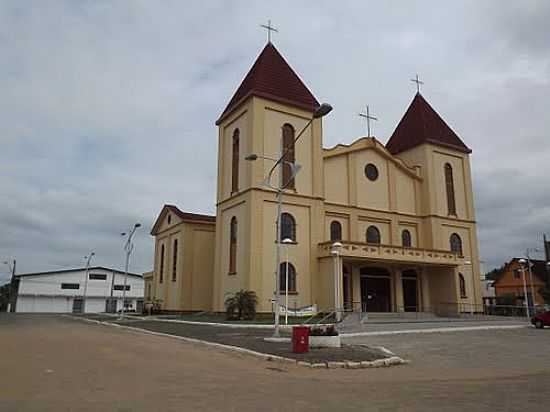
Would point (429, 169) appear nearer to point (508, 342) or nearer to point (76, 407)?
point (508, 342)

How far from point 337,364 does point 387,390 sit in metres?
3.53

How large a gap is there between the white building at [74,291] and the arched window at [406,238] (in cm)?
4943

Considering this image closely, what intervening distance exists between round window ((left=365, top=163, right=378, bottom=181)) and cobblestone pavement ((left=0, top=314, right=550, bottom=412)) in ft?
81.4

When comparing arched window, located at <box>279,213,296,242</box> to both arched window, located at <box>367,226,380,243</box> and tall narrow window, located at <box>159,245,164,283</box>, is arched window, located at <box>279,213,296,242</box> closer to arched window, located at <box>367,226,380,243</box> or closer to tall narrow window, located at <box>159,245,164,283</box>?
arched window, located at <box>367,226,380,243</box>

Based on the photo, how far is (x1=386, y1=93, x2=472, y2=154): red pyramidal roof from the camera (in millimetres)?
43688

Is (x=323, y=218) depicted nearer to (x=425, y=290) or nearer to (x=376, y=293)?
(x=376, y=293)

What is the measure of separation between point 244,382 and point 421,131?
37647mm

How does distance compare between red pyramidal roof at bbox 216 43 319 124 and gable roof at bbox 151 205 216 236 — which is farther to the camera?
gable roof at bbox 151 205 216 236

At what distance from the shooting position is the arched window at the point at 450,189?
43.1m

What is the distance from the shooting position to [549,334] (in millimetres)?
23453

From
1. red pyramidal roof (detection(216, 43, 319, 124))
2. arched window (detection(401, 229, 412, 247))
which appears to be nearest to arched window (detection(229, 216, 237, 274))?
red pyramidal roof (detection(216, 43, 319, 124))

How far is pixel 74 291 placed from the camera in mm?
82812

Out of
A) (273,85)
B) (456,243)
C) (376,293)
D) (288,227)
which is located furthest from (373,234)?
(273,85)

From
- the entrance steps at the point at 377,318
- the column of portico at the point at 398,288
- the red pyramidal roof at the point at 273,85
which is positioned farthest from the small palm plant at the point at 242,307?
the red pyramidal roof at the point at 273,85
